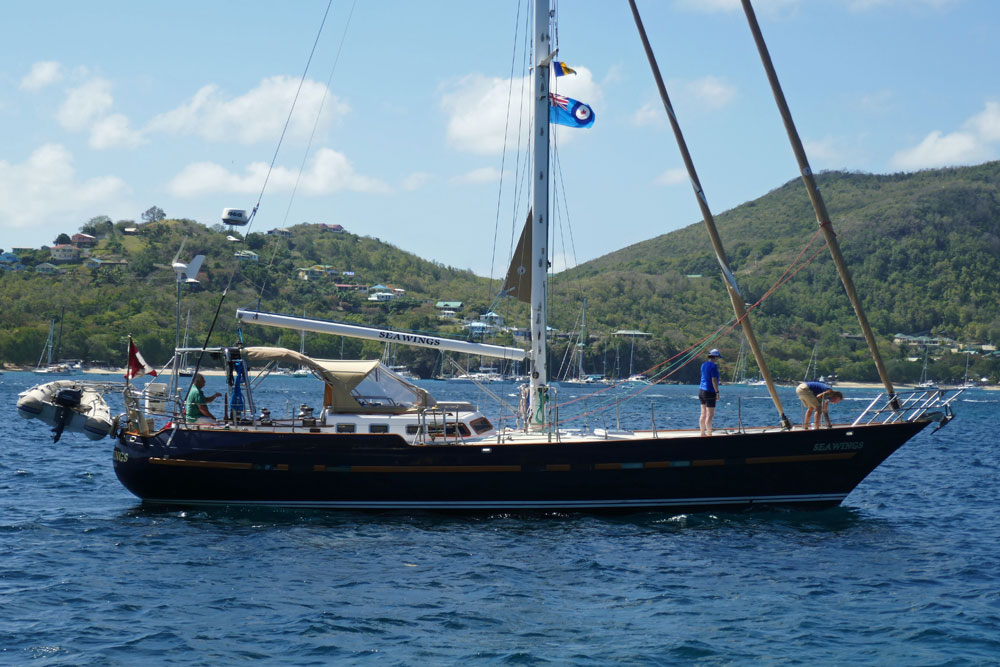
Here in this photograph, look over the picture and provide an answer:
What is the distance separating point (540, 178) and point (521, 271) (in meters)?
2.12

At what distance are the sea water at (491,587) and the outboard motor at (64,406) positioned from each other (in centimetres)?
187

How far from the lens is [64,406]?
809 inches

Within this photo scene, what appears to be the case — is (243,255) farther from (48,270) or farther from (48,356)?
(48,270)

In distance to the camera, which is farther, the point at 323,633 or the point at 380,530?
the point at 380,530

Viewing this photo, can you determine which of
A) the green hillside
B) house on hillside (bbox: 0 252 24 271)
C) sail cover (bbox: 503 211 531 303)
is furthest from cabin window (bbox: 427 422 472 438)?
house on hillside (bbox: 0 252 24 271)

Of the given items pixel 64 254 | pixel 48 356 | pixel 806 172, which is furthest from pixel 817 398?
pixel 64 254

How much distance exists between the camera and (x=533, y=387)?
21.1 meters

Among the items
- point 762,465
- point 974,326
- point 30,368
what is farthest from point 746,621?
point 974,326

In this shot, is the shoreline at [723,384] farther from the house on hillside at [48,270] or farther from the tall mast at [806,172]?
the tall mast at [806,172]

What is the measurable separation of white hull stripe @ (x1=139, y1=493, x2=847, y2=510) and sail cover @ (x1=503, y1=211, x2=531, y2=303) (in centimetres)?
466

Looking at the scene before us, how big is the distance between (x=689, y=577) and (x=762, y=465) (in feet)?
16.6

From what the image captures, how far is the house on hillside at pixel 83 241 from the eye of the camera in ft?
601

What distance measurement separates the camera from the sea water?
1175cm

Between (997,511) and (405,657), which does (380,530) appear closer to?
(405,657)
